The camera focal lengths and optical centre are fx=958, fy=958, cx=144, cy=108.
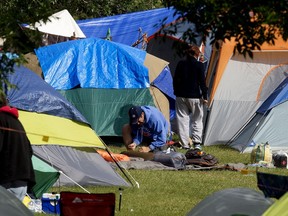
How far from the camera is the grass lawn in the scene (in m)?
10.3

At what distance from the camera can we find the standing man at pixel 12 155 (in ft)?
27.9

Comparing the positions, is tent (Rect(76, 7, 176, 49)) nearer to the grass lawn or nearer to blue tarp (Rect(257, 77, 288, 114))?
blue tarp (Rect(257, 77, 288, 114))

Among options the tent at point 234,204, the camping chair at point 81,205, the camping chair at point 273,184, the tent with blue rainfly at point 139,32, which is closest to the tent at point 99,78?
the tent with blue rainfly at point 139,32

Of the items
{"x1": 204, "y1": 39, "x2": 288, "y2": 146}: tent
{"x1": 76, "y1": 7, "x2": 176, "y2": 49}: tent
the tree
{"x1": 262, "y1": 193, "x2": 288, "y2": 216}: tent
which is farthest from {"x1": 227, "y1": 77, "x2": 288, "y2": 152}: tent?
{"x1": 262, "y1": 193, "x2": 288, "y2": 216}: tent

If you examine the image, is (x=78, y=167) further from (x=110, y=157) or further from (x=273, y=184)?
(x=273, y=184)

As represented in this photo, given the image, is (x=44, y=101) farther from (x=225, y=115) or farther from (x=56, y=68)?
(x=225, y=115)

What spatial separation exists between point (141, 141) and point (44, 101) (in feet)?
11.6

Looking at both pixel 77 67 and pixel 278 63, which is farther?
pixel 278 63

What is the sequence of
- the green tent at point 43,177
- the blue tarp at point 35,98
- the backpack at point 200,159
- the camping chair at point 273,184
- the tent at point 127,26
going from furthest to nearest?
the tent at point 127,26 < the backpack at point 200,159 < the blue tarp at point 35,98 < the green tent at point 43,177 < the camping chair at point 273,184

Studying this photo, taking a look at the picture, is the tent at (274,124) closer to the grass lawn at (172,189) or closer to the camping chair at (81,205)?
the grass lawn at (172,189)

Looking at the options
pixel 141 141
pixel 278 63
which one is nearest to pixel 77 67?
pixel 141 141

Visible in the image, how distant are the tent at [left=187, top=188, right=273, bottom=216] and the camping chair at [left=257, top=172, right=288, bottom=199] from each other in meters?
0.07

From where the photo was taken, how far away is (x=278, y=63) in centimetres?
1841

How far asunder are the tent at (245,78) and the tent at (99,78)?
1.64m
